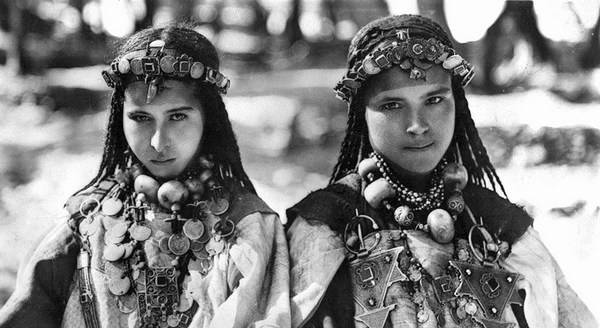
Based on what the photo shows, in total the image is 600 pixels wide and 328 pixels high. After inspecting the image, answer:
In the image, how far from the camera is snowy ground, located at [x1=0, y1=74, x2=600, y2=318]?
262cm

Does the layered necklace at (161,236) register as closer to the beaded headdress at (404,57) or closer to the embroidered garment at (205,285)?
the embroidered garment at (205,285)

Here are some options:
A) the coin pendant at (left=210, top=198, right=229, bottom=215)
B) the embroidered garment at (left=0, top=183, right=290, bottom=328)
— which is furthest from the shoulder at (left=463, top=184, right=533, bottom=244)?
the coin pendant at (left=210, top=198, right=229, bottom=215)

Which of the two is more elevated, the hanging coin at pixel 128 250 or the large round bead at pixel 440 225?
the large round bead at pixel 440 225

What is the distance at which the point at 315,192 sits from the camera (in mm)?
2584

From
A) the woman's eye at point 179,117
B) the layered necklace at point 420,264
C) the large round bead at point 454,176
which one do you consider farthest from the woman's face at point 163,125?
the large round bead at point 454,176

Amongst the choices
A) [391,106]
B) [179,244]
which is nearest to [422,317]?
[391,106]

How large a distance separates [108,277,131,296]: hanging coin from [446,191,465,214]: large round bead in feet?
3.00

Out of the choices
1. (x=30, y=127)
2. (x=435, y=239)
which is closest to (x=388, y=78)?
(x=435, y=239)

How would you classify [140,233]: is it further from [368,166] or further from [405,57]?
[405,57]

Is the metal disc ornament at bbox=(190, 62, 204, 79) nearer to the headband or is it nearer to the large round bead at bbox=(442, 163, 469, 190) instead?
the headband

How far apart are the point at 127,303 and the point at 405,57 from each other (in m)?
1.02

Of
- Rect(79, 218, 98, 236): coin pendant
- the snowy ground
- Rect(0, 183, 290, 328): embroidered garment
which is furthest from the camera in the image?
the snowy ground

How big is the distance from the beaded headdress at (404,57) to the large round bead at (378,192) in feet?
0.94

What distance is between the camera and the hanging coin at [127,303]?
2417mm
